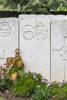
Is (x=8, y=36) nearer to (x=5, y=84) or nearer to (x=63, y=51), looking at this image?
(x=5, y=84)

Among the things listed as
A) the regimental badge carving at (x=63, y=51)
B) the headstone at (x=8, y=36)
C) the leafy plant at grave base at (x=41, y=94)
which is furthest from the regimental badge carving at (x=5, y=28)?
the leafy plant at grave base at (x=41, y=94)

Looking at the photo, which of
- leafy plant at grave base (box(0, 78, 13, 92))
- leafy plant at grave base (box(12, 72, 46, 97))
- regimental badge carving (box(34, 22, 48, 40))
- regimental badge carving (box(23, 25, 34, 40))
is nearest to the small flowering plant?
leafy plant at grave base (box(0, 78, 13, 92))

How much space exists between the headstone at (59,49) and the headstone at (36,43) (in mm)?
111

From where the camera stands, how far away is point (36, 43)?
5.12 meters

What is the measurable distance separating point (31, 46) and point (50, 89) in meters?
1.10

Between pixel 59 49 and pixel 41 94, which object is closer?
pixel 41 94

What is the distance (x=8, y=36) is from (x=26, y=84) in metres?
1.27

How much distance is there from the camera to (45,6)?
12570 millimetres

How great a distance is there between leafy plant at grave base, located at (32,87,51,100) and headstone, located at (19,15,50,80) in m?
0.75

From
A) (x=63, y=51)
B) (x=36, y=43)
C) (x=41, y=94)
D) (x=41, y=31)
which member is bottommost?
(x=41, y=94)

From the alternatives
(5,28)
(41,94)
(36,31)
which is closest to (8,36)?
(5,28)

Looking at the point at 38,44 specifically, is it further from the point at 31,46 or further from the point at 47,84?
the point at 47,84

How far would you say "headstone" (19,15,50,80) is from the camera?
16.7 ft

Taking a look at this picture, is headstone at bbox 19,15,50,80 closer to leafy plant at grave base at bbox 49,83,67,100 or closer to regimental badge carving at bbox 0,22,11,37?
regimental badge carving at bbox 0,22,11,37
